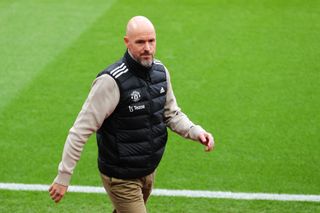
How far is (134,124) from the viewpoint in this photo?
5145mm

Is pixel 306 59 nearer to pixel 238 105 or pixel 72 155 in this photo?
pixel 238 105

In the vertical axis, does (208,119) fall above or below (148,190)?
below

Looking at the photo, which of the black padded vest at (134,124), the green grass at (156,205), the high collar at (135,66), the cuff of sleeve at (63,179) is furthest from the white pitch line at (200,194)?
the high collar at (135,66)

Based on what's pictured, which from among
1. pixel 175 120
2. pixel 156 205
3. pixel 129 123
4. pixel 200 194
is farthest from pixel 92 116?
pixel 200 194

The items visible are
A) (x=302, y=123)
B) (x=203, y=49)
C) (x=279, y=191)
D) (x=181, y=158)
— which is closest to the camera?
(x=279, y=191)

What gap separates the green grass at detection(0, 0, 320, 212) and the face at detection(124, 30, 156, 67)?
2163mm

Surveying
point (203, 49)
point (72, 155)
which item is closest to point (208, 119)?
point (203, 49)

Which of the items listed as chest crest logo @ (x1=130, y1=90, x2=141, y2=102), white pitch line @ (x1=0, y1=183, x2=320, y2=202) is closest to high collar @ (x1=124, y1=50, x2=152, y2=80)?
chest crest logo @ (x1=130, y1=90, x2=141, y2=102)

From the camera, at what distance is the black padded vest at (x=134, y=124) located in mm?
5091

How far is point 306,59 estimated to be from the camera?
10.9 meters

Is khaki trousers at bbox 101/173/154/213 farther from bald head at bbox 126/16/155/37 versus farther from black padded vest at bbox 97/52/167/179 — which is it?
bald head at bbox 126/16/155/37

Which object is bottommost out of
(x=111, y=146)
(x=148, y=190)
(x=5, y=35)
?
(x=5, y=35)

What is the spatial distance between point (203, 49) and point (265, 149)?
3.48m

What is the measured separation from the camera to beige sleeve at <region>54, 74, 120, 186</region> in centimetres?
496
